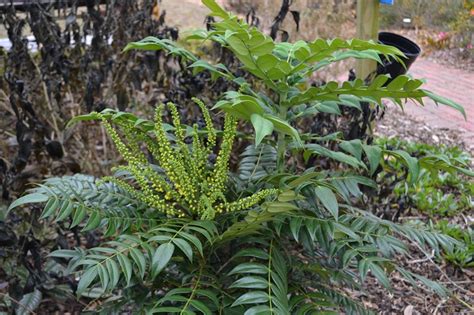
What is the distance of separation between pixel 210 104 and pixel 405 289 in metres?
1.34

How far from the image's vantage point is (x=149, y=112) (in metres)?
3.53

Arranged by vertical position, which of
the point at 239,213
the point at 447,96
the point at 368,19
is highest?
the point at 368,19

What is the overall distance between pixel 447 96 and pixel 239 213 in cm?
546

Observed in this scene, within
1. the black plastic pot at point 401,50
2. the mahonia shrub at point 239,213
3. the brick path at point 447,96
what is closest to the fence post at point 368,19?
the black plastic pot at point 401,50

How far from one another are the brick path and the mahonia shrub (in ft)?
10.4

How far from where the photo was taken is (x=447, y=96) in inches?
265

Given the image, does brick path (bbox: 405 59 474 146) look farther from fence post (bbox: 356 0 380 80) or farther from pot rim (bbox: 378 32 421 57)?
fence post (bbox: 356 0 380 80)

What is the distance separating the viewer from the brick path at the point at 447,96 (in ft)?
18.1

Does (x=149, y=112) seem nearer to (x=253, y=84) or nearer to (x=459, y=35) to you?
(x=253, y=84)

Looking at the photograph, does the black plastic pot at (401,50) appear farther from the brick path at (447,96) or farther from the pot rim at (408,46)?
the brick path at (447,96)

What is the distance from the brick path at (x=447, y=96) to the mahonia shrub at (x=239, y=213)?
3185 mm

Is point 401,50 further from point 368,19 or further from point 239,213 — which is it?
Answer: point 239,213

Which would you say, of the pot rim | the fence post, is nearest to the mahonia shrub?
the fence post

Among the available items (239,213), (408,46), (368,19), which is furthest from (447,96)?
(239,213)
